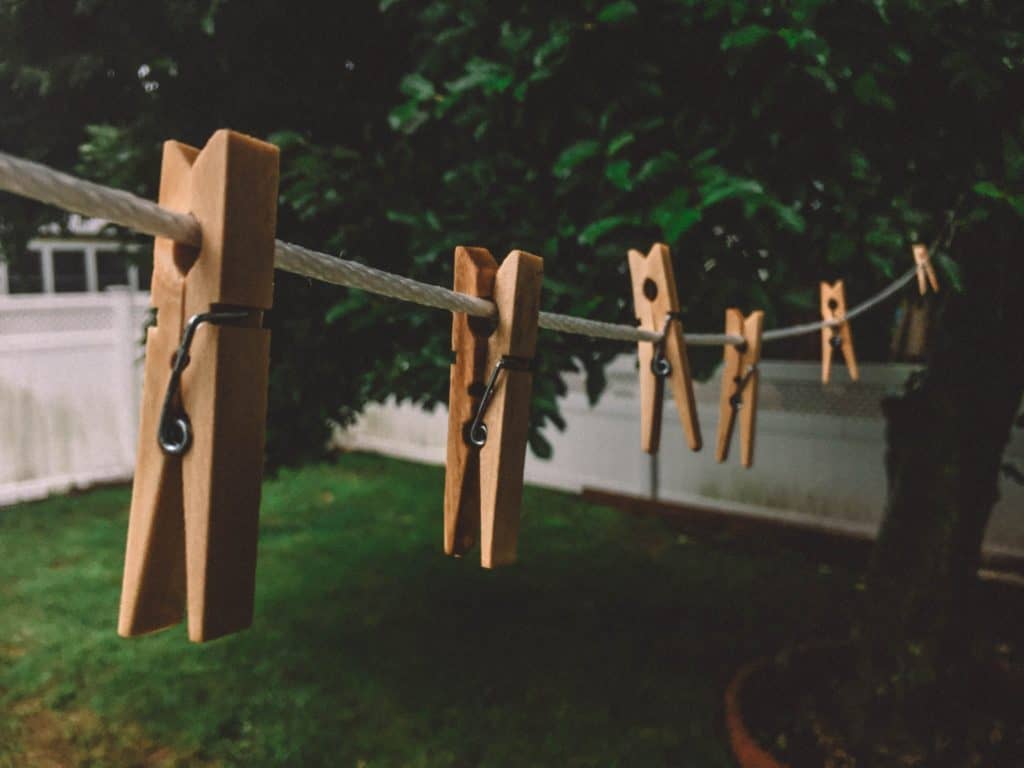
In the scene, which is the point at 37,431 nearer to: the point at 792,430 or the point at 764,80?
the point at 792,430

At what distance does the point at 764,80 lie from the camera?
2258 millimetres

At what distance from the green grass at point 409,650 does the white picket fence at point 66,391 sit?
1105 millimetres

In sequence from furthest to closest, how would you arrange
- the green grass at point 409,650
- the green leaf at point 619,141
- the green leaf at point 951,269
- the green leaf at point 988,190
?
the green grass at point 409,650
the green leaf at point 951,269
the green leaf at point 619,141
the green leaf at point 988,190

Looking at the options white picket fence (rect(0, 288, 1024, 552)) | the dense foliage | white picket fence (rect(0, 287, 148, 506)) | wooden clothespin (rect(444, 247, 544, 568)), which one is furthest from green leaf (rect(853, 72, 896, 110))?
white picket fence (rect(0, 287, 148, 506))

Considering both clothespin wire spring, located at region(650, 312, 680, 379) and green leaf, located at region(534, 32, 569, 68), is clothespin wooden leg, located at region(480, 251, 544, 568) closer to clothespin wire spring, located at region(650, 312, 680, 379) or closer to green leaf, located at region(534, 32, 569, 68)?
clothespin wire spring, located at region(650, 312, 680, 379)

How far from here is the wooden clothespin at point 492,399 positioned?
4.33 feet

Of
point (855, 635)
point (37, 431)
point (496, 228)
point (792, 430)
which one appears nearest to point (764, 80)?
point (496, 228)

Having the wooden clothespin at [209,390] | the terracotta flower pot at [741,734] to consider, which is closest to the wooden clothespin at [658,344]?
the wooden clothespin at [209,390]

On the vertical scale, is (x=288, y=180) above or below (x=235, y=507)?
above

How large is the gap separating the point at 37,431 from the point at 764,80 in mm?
7224

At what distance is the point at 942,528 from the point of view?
3189 millimetres

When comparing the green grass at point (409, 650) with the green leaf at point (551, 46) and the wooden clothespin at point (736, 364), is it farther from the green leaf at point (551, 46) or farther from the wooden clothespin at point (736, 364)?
the green leaf at point (551, 46)

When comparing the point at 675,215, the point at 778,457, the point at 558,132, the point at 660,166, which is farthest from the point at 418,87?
the point at 778,457

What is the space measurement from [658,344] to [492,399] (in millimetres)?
761
